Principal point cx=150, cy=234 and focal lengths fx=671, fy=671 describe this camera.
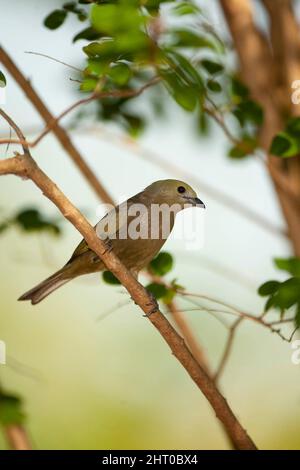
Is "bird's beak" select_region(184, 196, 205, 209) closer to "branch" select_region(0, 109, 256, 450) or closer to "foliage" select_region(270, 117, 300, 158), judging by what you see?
"foliage" select_region(270, 117, 300, 158)

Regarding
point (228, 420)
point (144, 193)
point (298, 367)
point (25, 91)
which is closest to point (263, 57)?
point (144, 193)

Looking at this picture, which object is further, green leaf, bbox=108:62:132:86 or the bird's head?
the bird's head

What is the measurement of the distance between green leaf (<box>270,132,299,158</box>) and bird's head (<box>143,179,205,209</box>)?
69cm

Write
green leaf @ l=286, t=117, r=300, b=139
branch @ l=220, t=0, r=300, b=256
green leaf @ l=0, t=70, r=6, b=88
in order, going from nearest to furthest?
green leaf @ l=0, t=70, r=6, b=88
green leaf @ l=286, t=117, r=300, b=139
branch @ l=220, t=0, r=300, b=256

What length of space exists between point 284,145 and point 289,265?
542 millimetres

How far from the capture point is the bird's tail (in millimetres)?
3080

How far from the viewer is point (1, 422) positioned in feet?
8.85

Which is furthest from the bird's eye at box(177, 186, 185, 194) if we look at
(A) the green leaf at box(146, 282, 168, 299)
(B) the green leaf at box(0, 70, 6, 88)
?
(B) the green leaf at box(0, 70, 6, 88)

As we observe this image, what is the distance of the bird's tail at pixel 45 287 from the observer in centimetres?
308

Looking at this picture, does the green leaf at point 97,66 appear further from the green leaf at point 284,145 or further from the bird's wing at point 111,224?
the bird's wing at point 111,224

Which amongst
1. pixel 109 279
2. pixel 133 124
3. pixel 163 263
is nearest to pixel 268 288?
pixel 163 263

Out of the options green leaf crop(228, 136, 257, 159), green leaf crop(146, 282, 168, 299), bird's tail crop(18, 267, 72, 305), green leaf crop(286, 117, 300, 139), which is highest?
green leaf crop(228, 136, 257, 159)

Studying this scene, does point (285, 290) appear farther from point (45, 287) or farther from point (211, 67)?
point (45, 287)

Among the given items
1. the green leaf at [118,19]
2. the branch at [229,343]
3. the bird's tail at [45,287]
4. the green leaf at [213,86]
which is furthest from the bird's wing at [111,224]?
the green leaf at [118,19]
